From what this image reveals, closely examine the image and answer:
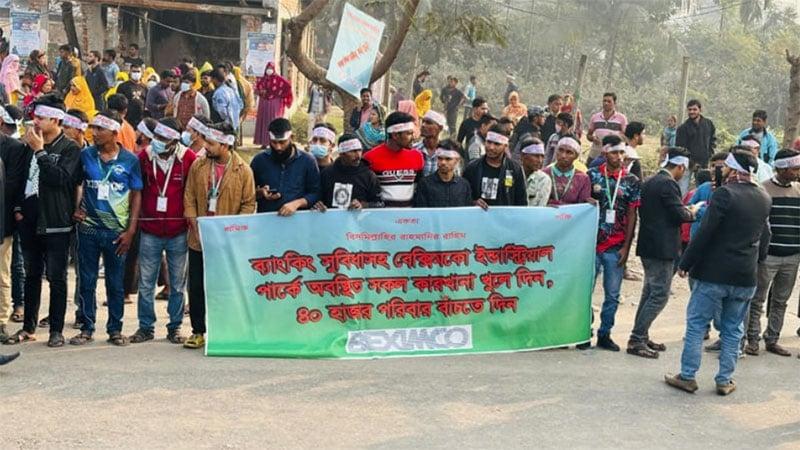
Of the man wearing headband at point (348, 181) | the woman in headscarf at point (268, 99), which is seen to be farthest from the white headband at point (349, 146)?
the woman in headscarf at point (268, 99)

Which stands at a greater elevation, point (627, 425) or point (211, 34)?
point (211, 34)

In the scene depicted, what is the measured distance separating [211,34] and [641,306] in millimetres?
23187

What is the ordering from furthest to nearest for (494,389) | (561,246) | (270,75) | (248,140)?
(248,140) → (270,75) → (561,246) → (494,389)

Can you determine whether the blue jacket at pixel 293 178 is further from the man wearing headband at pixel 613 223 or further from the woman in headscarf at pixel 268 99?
the woman in headscarf at pixel 268 99

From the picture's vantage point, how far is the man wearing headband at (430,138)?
9695 mm

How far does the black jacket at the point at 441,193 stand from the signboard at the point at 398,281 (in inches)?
6.0

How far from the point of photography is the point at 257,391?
7.43 metres

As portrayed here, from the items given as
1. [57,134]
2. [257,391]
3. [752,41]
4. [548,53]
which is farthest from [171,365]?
[752,41]

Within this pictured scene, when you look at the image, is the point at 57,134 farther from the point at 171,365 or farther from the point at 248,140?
the point at 248,140

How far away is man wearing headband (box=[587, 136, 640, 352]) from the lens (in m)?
9.12

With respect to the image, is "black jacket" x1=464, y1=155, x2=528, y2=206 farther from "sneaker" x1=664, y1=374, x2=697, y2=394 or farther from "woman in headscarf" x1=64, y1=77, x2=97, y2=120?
"woman in headscarf" x1=64, y1=77, x2=97, y2=120

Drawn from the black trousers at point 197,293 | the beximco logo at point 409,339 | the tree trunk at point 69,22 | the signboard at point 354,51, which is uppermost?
the tree trunk at point 69,22

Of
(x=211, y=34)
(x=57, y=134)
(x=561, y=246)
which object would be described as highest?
(x=211, y=34)

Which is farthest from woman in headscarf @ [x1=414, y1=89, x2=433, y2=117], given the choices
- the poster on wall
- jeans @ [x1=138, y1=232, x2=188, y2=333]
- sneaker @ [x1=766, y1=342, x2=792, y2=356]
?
jeans @ [x1=138, y1=232, x2=188, y2=333]
